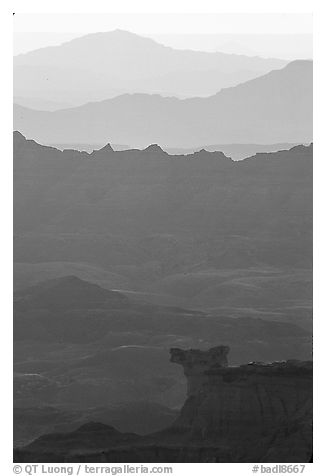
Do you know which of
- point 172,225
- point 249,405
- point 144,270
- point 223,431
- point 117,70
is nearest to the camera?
point 223,431

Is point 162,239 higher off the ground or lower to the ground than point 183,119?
lower

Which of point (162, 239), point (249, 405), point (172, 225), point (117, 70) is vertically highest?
point (117, 70)

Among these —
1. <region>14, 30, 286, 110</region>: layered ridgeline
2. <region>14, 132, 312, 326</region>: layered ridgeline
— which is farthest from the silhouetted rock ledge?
<region>14, 30, 286, 110</region>: layered ridgeline

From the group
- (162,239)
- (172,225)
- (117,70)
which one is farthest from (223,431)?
(117,70)

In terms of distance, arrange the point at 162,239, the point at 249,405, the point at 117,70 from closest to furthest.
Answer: the point at 249,405 → the point at 162,239 → the point at 117,70

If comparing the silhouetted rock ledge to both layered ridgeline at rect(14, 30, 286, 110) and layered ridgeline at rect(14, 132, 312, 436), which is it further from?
layered ridgeline at rect(14, 30, 286, 110)

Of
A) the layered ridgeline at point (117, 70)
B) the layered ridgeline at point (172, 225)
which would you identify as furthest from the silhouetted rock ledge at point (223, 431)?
the layered ridgeline at point (117, 70)

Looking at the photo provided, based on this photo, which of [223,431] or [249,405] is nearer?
[223,431]

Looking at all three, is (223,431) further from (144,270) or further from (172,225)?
(172,225)

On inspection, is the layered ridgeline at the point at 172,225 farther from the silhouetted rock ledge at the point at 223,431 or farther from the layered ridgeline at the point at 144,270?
the silhouetted rock ledge at the point at 223,431
